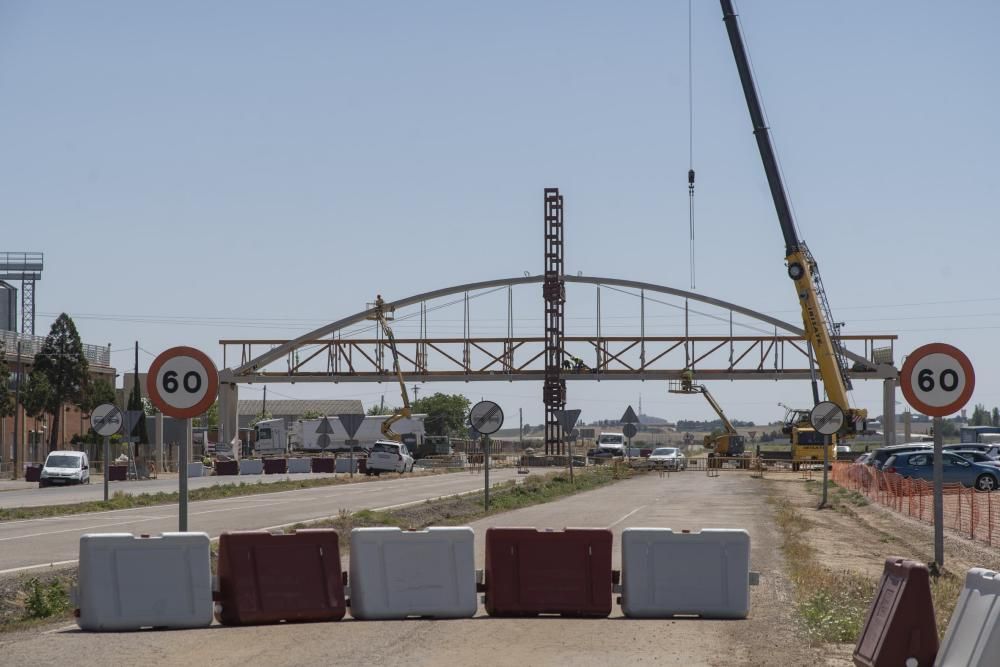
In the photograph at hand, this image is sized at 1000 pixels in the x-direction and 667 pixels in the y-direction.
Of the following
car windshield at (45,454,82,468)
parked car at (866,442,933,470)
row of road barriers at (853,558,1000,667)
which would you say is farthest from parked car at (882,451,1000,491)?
row of road barriers at (853,558,1000,667)

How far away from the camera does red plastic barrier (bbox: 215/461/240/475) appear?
67312mm

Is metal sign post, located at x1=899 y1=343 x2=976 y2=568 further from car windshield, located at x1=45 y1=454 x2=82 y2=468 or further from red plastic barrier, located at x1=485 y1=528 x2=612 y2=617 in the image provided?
car windshield, located at x1=45 y1=454 x2=82 y2=468

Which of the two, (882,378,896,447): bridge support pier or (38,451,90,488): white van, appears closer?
(38,451,90,488): white van

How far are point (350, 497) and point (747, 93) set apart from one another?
24.7 meters

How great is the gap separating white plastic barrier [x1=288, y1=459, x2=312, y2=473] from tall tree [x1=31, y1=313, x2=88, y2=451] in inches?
689

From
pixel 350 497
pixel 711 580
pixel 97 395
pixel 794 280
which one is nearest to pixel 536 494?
pixel 350 497

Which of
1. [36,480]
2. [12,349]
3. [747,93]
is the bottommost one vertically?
[36,480]

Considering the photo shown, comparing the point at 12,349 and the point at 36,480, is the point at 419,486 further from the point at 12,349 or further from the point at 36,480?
the point at 12,349

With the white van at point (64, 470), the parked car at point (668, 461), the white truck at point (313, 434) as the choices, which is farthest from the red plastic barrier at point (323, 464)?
the white truck at point (313, 434)

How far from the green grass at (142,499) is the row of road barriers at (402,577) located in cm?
1912

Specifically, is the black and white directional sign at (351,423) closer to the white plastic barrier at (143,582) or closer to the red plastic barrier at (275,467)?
the red plastic barrier at (275,467)

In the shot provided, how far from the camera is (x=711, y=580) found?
12.4 meters

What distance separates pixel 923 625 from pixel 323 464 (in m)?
63.6

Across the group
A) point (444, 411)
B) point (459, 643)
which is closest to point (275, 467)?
point (459, 643)
